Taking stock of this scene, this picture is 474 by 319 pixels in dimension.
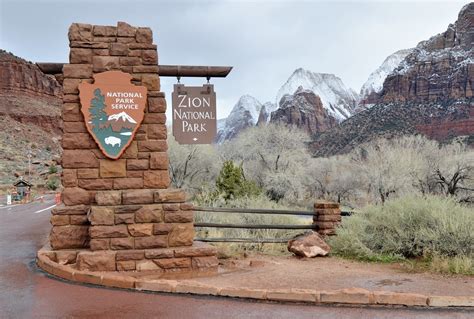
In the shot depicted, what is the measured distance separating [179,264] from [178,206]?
87 centimetres

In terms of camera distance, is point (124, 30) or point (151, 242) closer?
point (151, 242)

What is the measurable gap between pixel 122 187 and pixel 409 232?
5.54 meters

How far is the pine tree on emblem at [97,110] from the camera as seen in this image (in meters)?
7.17

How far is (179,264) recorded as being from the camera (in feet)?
22.5

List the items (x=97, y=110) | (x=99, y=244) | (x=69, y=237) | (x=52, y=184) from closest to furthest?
(x=99, y=244), (x=69, y=237), (x=97, y=110), (x=52, y=184)

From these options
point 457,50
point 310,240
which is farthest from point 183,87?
point 457,50

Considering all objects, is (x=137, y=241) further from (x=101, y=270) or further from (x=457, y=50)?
(x=457, y=50)

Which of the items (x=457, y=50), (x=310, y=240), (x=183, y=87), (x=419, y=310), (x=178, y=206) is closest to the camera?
(x=419, y=310)

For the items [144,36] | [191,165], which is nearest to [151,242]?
[144,36]

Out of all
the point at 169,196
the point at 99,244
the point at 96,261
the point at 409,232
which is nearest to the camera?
the point at 96,261

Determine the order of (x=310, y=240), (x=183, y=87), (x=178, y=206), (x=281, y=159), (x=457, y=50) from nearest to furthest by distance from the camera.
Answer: (x=178, y=206) → (x=183, y=87) → (x=310, y=240) → (x=281, y=159) → (x=457, y=50)

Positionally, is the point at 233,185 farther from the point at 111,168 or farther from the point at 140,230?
the point at 140,230

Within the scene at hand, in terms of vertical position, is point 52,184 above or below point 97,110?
below

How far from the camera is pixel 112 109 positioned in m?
7.29
